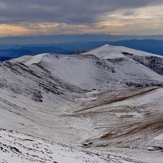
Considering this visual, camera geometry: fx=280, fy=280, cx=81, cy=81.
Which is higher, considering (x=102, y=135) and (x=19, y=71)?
(x=19, y=71)

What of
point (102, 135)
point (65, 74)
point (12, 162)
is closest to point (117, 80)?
point (65, 74)

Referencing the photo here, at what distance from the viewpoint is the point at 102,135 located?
161 ft

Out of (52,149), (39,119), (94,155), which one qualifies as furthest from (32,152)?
(39,119)

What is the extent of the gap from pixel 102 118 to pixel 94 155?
110 feet

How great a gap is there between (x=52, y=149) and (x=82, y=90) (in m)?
85.5

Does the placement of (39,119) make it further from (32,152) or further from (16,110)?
(32,152)

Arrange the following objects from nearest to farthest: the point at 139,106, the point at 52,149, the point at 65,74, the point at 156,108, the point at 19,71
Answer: the point at 52,149, the point at 156,108, the point at 139,106, the point at 19,71, the point at 65,74

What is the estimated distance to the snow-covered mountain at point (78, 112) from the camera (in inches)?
1141

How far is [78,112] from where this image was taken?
71375mm

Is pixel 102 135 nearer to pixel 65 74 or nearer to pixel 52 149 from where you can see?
pixel 52 149

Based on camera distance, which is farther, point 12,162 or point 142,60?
point 142,60

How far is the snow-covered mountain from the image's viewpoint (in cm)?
2897

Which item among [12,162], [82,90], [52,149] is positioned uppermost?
[12,162]

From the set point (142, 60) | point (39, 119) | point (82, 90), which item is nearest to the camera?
point (39, 119)
